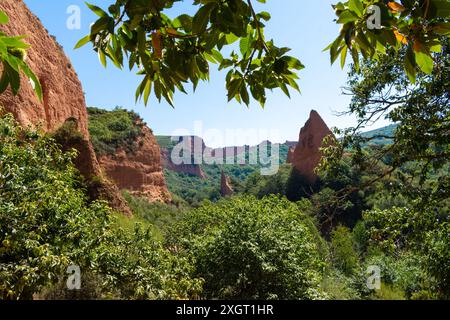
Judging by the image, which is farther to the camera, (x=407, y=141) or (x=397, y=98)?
→ (x=397, y=98)

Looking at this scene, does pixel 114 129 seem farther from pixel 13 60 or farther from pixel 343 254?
pixel 13 60

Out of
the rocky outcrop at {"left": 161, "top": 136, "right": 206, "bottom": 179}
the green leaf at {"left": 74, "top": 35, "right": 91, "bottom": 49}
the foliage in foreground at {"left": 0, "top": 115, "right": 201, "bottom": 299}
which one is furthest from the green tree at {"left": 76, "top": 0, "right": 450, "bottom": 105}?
the rocky outcrop at {"left": 161, "top": 136, "right": 206, "bottom": 179}

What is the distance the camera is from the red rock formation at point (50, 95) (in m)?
13.3

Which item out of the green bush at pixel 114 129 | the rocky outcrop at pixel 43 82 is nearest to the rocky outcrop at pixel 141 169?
the green bush at pixel 114 129

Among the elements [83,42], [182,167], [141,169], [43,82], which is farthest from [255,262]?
[182,167]

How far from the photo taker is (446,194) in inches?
196

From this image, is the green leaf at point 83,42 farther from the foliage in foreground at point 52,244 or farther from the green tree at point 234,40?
the foliage in foreground at point 52,244

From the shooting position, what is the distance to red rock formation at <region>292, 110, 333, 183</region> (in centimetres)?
3947

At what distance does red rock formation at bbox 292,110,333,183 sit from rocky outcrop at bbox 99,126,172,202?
15.6 meters

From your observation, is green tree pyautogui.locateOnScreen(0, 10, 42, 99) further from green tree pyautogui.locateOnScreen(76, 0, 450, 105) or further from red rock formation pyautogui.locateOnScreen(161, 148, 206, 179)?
red rock formation pyautogui.locateOnScreen(161, 148, 206, 179)
